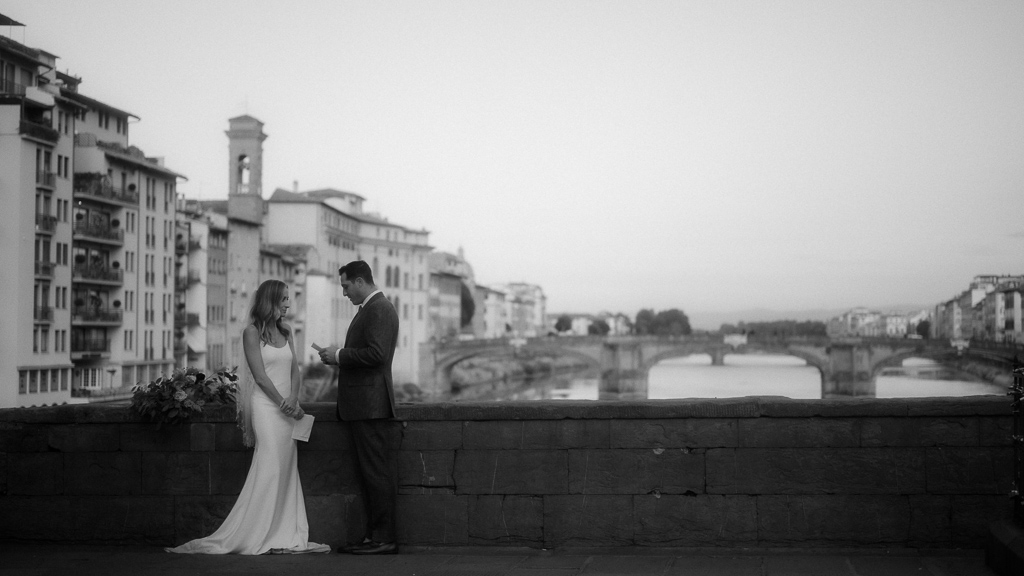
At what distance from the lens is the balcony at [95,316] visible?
48250mm

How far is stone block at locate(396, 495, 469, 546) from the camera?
7.02 meters

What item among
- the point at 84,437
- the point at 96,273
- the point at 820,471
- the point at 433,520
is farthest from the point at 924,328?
the point at 84,437

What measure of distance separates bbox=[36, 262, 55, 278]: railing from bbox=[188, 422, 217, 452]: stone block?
41082 mm

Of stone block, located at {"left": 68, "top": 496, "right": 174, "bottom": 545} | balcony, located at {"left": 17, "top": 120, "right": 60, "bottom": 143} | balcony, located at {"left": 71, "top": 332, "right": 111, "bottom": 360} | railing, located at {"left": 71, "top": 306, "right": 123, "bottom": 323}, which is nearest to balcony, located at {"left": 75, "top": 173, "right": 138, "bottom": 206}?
balcony, located at {"left": 17, "top": 120, "right": 60, "bottom": 143}

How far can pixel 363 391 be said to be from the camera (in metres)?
6.79

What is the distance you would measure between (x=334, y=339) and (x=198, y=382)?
72634 millimetres

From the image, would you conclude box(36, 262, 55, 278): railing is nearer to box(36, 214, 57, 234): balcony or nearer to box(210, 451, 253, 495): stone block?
box(36, 214, 57, 234): balcony

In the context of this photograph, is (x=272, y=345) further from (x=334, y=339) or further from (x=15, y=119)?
(x=334, y=339)

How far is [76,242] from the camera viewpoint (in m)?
49.1

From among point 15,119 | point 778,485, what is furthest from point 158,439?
point 15,119

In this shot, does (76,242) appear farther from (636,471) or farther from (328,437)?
(636,471)

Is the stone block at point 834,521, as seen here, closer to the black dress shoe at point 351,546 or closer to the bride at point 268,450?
the black dress shoe at point 351,546

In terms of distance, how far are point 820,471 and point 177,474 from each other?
13.4 ft

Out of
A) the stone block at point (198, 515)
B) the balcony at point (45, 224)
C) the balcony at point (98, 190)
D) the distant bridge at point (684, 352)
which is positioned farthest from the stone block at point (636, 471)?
the distant bridge at point (684, 352)
